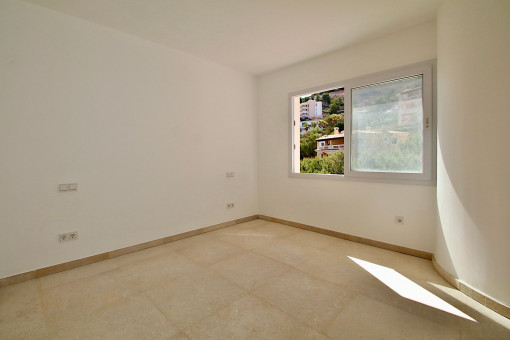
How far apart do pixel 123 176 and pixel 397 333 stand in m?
3.20

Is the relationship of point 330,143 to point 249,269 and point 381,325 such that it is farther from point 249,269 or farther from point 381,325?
point 381,325

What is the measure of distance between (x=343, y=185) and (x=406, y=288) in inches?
63.5

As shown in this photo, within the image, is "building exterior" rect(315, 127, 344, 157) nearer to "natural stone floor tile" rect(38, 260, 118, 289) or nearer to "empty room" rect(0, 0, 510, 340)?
"empty room" rect(0, 0, 510, 340)

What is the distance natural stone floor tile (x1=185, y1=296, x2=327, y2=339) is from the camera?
165 cm

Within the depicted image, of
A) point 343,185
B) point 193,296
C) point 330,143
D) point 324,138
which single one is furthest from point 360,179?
point 193,296

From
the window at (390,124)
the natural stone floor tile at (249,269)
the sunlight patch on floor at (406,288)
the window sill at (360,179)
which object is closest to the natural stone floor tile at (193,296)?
the natural stone floor tile at (249,269)

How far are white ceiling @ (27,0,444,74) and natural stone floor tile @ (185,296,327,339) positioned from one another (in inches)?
113

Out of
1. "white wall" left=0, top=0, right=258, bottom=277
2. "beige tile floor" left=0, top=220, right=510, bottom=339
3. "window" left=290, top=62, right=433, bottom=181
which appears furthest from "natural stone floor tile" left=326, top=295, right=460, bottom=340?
→ "white wall" left=0, top=0, right=258, bottom=277

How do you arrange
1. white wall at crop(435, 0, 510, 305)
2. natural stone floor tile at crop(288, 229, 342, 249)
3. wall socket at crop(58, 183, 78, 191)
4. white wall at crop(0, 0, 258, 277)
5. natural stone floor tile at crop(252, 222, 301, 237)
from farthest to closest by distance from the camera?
natural stone floor tile at crop(252, 222, 301, 237) → natural stone floor tile at crop(288, 229, 342, 249) → wall socket at crop(58, 183, 78, 191) → white wall at crop(0, 0, 258, 277) → white wall at crop(435, 0, 510, 305)

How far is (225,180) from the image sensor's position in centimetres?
425

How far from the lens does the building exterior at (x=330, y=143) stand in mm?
4167

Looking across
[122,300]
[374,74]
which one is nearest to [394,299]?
[122,300]

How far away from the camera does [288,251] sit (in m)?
3.15

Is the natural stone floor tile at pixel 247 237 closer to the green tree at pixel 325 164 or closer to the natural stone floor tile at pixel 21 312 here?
the green tree at pixel 325 164
